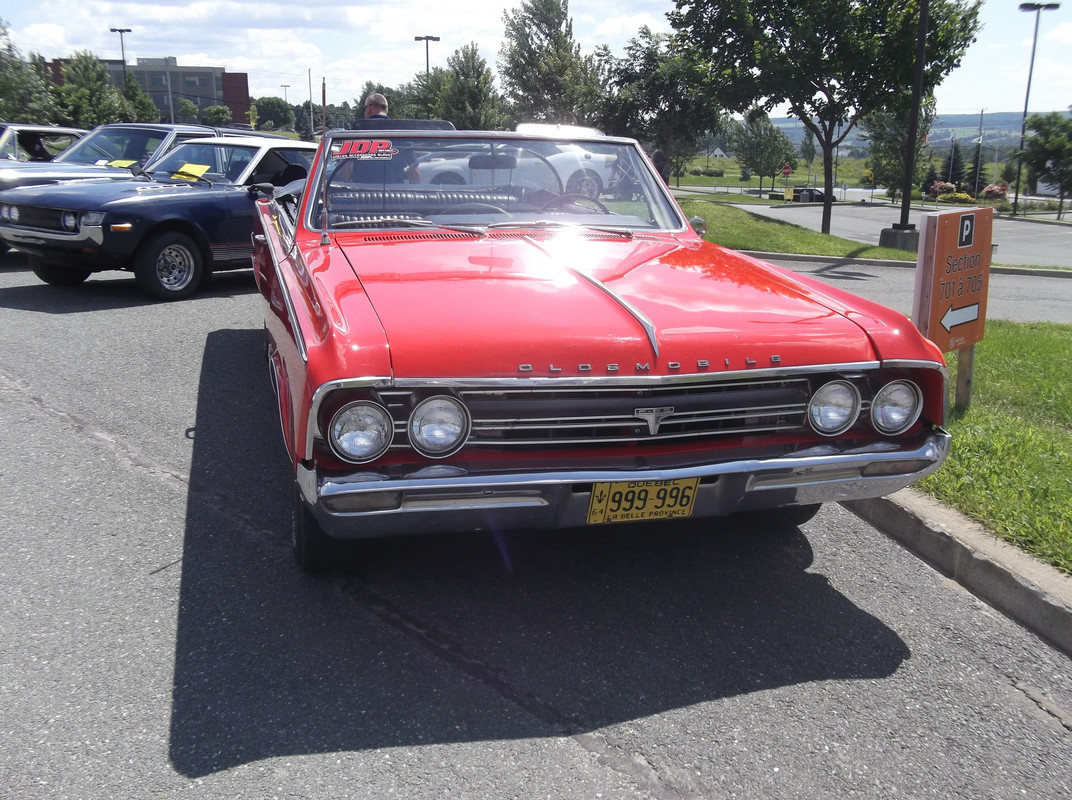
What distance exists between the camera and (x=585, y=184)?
15.4ft

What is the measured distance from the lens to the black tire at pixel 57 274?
933cm

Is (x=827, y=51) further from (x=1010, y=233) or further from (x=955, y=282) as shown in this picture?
(x=1010, y=233)

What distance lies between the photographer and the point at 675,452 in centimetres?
298

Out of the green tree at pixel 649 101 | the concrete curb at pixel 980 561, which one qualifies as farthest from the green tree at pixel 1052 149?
the concrete curb at pixel 980 561

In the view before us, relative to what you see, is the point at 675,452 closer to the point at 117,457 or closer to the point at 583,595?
the point at 583,595

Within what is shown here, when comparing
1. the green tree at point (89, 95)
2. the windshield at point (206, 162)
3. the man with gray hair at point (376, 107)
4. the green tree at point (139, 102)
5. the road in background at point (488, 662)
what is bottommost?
the road in background at point (488, 662)

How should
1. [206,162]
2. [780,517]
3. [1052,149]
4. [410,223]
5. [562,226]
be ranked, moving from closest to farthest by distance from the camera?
1. [780,517]
2. [410,223]
3. [562,226]
4. [206,162]
5. [1052,149]

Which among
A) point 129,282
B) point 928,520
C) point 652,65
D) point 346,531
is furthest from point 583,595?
point 652,65

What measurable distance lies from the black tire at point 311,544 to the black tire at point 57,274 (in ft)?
23.7

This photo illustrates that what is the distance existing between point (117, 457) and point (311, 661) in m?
2.28

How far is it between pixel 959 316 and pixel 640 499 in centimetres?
303

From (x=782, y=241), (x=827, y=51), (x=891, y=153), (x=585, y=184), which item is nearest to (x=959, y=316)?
(x=585, y=184)

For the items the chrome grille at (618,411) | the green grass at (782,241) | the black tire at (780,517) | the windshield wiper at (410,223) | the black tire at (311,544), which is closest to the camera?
the chrome grille at (618,411)

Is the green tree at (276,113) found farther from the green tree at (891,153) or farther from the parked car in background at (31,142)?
the parked car in background at (31,142)
